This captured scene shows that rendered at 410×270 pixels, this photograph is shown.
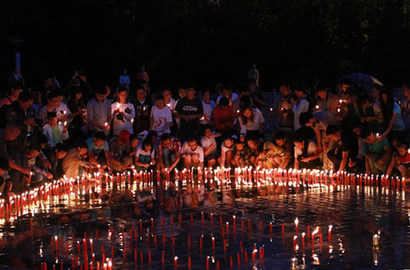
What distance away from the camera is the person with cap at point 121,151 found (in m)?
15.7

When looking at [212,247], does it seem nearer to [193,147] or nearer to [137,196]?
[137,196]

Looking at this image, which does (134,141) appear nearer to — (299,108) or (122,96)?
(122,96)

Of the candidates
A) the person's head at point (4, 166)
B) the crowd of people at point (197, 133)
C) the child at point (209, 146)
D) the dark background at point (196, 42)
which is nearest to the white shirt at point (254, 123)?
the crowd of people at point (197, 133)

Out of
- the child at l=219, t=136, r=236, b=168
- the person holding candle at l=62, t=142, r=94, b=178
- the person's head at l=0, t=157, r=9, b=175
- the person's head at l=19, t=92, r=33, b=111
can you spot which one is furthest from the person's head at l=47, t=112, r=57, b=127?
the child at l=219, t=136, r=236, b=168

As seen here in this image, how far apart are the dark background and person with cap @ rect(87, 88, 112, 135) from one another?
499 inches

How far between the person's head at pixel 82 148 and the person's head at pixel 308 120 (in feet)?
15.4

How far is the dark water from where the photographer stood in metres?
8.34

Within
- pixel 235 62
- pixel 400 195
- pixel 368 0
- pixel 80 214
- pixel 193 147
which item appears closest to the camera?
pixel 80 214

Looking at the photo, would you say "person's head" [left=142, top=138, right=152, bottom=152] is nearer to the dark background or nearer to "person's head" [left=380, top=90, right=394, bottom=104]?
"person's head" [left=380, top=90, right=394, bottom=104]

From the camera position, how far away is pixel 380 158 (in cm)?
1434

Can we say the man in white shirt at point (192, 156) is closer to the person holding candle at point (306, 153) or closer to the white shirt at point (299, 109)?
the person holding candle at point (306, 153)

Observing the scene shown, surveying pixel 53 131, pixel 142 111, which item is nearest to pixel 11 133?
pixel 53 131

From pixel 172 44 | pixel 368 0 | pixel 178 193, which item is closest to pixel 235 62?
pixel 172 44

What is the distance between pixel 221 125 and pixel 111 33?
14.8 metres
